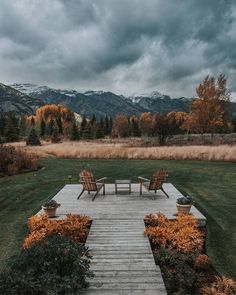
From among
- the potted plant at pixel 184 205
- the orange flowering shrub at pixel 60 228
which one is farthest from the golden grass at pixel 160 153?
the orange flowering shrub at pixel 60 228

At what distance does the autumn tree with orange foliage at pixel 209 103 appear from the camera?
3114 centimetres

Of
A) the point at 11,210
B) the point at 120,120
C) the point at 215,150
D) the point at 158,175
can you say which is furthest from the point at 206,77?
the point at 120,120

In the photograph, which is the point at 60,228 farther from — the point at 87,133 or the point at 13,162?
the point at 87,133

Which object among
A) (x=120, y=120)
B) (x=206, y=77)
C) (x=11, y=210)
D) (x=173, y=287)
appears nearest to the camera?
(x=173, y=287)

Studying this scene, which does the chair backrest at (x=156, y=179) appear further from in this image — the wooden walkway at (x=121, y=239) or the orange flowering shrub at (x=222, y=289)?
the orange flowering shrub at (x=222, y=289)

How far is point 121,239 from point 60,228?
1429 mm

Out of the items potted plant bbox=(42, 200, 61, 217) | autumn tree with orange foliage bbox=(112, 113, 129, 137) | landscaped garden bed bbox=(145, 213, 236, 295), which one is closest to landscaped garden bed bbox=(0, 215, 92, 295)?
landscaped garden bed bbox=(145, 213, 236, 295)

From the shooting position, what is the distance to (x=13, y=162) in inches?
694

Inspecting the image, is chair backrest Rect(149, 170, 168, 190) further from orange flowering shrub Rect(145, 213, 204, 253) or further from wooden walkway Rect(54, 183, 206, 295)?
orange flowering shrub Rect(145, 213, 204, 253)

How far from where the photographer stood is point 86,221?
7.42m

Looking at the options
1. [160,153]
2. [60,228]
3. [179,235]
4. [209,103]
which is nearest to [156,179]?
[179,235]

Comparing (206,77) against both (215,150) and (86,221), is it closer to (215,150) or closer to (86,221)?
(215,150)

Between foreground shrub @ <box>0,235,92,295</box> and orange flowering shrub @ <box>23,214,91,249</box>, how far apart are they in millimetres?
1510

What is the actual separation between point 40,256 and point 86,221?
278 cm
